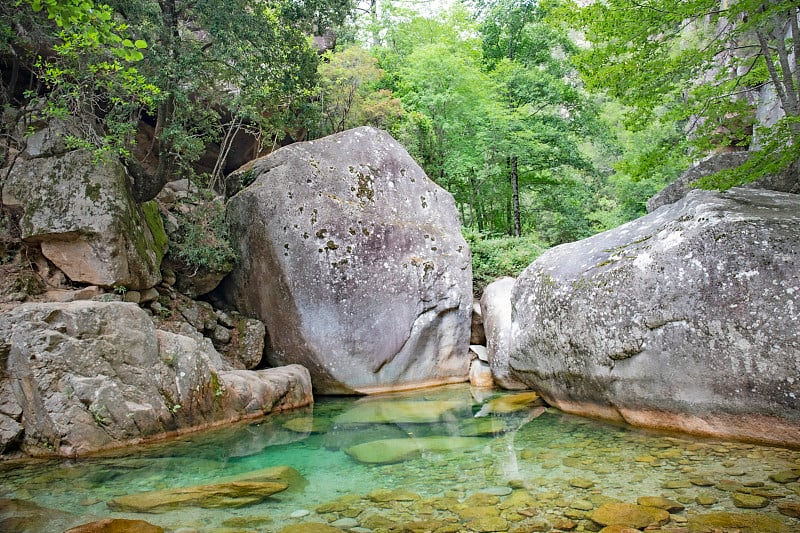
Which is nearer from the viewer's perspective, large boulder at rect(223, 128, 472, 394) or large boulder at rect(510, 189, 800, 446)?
large boulder at rect(510, 189, 800, 446)

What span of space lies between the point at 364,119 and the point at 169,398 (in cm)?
1099

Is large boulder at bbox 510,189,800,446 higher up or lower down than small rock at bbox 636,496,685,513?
higher up

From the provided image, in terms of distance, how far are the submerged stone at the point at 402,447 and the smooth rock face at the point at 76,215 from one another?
5.20 metres

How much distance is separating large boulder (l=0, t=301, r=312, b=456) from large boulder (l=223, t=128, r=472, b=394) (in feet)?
8.88

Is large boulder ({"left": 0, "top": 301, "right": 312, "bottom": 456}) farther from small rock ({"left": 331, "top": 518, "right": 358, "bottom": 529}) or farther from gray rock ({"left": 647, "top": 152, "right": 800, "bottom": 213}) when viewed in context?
gray rock ({"left": 647, "top": 152, "right": 800, "bottom": 213})

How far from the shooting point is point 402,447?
246 inches

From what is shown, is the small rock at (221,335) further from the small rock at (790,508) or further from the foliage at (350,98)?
the small rock at (790,508)

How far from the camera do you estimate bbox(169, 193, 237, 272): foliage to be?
1028cm

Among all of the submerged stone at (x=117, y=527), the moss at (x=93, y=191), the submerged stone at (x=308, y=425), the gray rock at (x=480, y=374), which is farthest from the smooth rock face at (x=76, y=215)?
the gray rock at (x=480, y=374)

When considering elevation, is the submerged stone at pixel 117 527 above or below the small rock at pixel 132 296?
A: below

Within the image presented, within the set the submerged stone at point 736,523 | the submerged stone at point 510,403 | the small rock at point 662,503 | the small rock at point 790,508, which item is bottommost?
the submerged stone at point 510,403

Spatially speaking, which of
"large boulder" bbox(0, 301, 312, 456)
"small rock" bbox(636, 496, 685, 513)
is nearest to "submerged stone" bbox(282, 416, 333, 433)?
"large boulder" bbox(0, 301, 312, 456)

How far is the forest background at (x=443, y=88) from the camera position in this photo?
21.9ft

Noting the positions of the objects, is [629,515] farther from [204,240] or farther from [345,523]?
[204,240]
